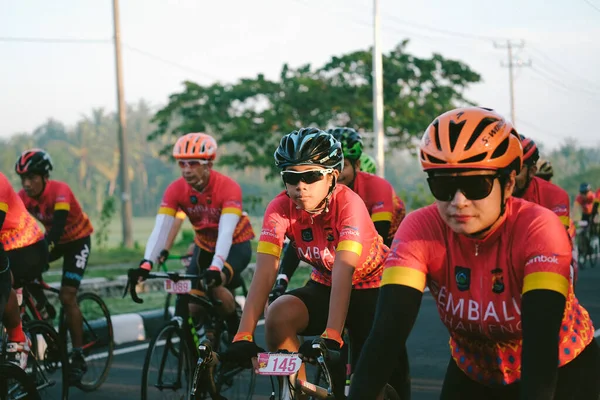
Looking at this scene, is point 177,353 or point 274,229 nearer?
point 274,229

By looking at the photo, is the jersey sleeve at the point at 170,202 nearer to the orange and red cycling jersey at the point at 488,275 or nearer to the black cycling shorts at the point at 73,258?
the black cycling shorts at the point at 73,258

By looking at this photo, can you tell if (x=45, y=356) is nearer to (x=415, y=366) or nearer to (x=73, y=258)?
(x=73, y=258)

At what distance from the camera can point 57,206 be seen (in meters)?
8.43

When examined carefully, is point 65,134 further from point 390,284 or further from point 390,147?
point 390,284

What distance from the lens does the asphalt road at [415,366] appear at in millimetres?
7930

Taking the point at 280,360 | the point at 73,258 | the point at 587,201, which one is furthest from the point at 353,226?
the point at 587,201

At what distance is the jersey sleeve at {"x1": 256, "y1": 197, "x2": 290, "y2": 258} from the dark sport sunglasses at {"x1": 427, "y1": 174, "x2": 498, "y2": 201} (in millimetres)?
1959

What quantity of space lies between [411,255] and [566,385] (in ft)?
2.33

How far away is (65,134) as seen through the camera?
343 ft

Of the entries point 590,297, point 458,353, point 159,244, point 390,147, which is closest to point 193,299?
point 159,244

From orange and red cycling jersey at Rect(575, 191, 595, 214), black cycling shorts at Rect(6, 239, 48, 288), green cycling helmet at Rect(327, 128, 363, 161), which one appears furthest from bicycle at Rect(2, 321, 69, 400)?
orange and red cycling jersey at Rect(575, 191, 595, 214)

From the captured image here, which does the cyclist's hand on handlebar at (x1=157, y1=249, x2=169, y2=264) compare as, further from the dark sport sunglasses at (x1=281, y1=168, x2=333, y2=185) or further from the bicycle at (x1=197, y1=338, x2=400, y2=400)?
the bicycle at (x1=197, y1=338, x2=400, y2=400)

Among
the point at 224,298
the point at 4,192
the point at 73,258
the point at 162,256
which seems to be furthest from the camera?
the point at 73,258

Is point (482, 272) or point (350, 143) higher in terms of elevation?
point (350, 143)
